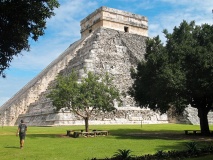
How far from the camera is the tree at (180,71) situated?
1730 cm

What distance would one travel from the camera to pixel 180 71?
59.0ft

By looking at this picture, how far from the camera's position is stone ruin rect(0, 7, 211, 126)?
29.3 m

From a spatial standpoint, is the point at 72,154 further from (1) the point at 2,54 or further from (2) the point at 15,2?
(2) the point at 15,2

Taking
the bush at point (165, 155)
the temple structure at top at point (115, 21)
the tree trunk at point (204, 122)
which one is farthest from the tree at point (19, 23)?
the temple structure at top at point (115, 21)

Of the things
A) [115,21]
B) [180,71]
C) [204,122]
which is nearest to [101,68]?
[115,21]

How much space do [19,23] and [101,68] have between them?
81.5ft

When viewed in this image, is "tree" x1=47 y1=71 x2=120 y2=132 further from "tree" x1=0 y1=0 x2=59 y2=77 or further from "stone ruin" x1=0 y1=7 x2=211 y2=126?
Answer: "tree" x1=0 y1=0 x2=59 y2=77

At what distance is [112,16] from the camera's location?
139 ft

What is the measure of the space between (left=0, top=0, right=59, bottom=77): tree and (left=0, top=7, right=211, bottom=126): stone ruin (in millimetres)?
15591

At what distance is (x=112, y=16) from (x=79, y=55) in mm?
7548

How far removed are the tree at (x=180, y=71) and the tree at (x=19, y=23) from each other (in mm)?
9887

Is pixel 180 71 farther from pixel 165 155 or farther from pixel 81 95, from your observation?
pixel 165 155

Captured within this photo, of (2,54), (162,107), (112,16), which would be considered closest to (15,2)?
(2,54)

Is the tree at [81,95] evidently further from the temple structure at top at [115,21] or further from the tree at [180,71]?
the temple structure at top at [115,21]
